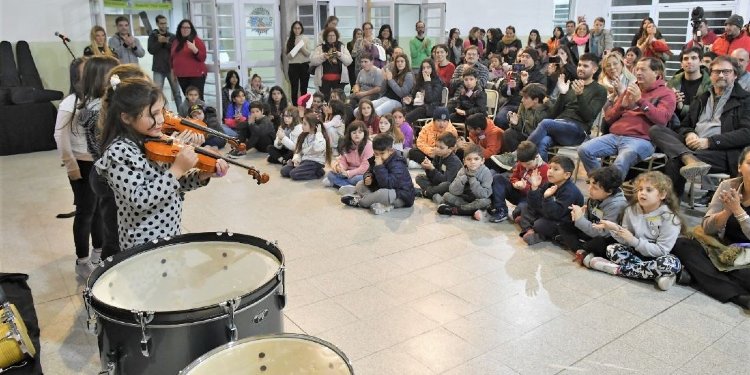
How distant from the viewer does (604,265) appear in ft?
10.7

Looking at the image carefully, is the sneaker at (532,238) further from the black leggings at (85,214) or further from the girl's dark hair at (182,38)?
the girl's dark hair at (182,38)

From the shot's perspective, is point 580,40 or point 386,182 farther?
point 580,40

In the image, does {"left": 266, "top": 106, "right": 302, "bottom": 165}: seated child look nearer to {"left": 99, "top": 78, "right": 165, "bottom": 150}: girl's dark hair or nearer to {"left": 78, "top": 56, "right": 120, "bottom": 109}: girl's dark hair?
{"left": 78, "top": 56, "right": 120, "bottom": 109}: girl's dark hair

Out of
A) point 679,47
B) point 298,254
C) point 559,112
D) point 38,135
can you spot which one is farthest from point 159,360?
point 679,47

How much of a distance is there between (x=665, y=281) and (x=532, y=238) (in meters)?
0.86

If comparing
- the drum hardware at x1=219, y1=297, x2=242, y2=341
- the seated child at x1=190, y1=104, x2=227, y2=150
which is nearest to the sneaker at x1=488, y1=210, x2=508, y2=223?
the drum hardware at x1=219, y1=297, x2=242, y2=341

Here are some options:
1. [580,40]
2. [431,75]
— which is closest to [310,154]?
[431,75]

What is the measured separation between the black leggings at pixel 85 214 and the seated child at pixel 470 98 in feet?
12.4

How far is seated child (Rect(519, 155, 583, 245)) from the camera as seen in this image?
3.60 m

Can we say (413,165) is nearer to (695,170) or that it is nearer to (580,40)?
(695,170)

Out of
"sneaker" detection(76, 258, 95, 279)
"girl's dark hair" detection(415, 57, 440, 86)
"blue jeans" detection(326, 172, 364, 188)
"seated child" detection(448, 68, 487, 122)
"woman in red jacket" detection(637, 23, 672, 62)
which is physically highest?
"woman in red jacket" detection(637, 23, 672, 62)

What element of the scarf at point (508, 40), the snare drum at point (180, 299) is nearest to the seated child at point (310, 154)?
the snare drum at point (180, 299)

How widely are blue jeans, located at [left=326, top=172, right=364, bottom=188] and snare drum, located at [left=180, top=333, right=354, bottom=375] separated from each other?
3.46 metres

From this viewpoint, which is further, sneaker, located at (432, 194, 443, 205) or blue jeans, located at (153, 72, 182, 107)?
blue jeans, located at (153, 72, 182, 107)
